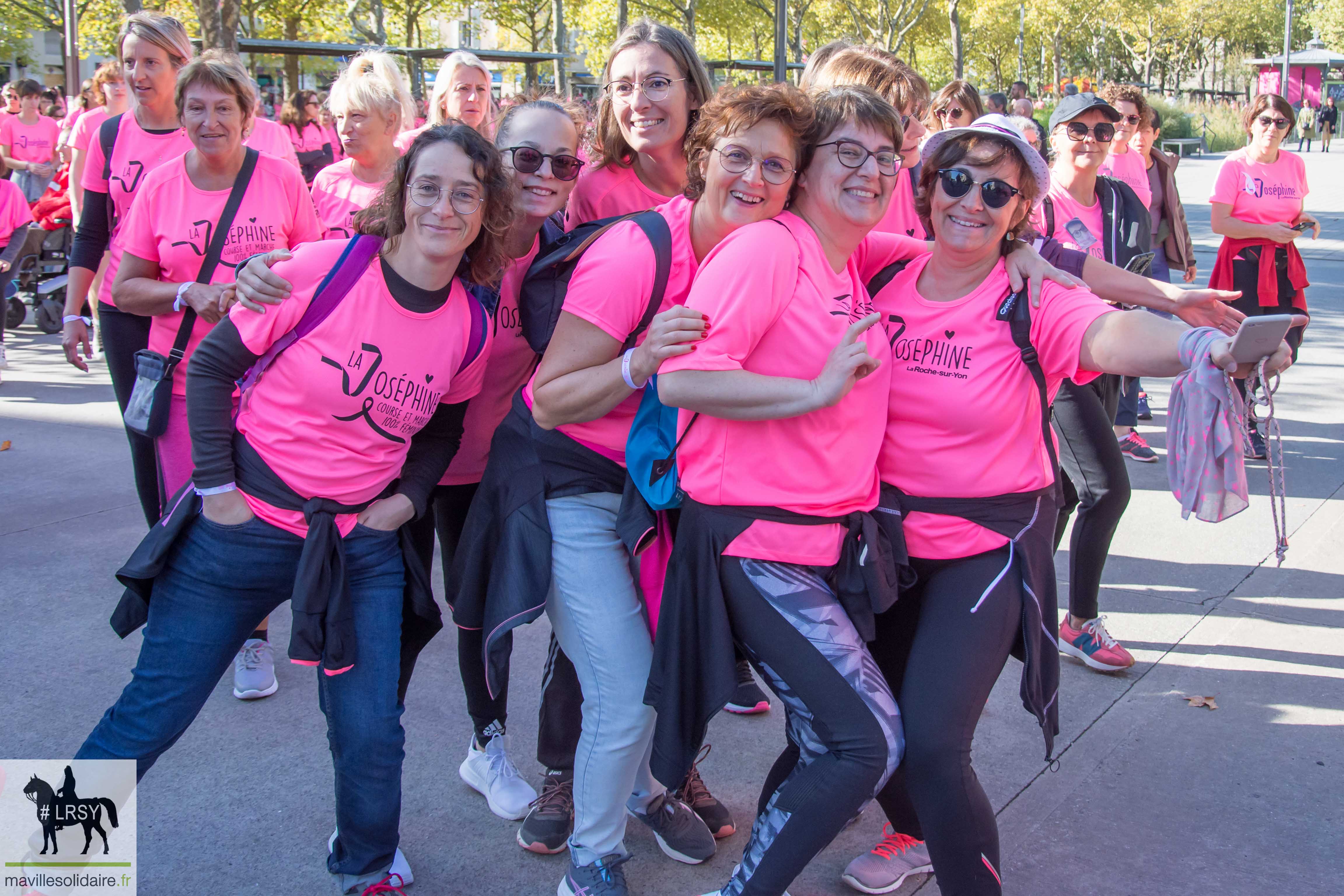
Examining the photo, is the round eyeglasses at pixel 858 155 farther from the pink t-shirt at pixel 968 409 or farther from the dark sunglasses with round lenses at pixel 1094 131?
the dark sunglasses with round lenses at pixel 1094 131

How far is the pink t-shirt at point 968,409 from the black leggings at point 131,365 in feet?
8.54

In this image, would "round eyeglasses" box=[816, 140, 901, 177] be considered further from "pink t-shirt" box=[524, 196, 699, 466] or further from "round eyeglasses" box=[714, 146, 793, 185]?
"pink t-shirt" box=[524, 196, 699, 466]

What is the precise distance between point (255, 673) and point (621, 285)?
7.19ft

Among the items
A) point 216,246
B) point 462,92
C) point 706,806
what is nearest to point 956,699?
point 706,806

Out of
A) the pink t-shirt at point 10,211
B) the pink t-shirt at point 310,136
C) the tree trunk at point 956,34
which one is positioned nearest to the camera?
the pink t-shirt at point 10,211

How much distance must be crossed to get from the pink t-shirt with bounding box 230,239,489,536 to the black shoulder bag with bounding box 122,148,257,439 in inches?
38.0

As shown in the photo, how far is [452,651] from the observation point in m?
4.23

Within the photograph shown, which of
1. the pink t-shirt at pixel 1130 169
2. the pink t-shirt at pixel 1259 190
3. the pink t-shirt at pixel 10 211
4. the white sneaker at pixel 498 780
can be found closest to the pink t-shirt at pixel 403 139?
the white sneaker at pixel 498 780

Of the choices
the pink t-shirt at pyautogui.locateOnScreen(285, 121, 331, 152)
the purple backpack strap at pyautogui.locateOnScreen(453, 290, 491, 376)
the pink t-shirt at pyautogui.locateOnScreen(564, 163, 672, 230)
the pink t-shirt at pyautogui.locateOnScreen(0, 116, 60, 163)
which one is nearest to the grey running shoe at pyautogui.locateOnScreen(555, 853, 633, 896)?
the purple backpack strap at pyautogui.locateOnScreen(453, 290, 491, 376)

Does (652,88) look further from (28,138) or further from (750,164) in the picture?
(28,138)

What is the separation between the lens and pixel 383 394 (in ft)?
8.56

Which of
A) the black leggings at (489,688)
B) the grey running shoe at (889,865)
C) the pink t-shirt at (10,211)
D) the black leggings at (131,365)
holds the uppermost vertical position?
the pink t-shirt at (10,211)

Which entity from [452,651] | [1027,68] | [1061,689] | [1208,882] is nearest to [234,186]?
[452,651]

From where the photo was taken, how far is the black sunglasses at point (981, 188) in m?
2.55
